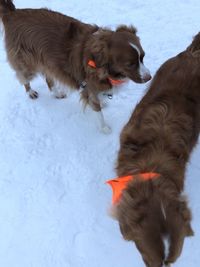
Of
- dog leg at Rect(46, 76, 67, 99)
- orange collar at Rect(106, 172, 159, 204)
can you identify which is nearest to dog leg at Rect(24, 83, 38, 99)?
dog leg at Rect(46, 76, 67, 99)

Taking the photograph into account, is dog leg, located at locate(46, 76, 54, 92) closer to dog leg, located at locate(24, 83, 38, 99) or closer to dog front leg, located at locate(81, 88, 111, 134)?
dog leg, located at locate(24, 83, 38, 99)

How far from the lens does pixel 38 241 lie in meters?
3.57

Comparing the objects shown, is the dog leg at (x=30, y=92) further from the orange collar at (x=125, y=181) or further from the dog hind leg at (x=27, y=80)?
the orange collar at (x=125, y=181)

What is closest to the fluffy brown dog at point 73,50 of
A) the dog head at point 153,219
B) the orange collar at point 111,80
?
the orange collar at point 111,80

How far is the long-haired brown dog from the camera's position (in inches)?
79.7

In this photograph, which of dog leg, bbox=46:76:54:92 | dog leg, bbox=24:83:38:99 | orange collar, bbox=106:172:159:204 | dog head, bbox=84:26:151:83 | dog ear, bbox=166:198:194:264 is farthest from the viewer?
dog leg, bbox=24:83:38:99

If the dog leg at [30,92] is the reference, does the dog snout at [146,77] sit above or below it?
above

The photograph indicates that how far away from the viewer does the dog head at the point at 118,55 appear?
3373 mm

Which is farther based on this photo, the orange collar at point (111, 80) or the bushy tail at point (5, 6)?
the bushy tail at point (5, 6)

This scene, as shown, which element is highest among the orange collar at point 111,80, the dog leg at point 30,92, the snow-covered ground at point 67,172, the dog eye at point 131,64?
the dog eye at point 131,64

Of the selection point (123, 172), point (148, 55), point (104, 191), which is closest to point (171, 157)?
point (123, 172)

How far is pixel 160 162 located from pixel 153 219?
0.56 meters

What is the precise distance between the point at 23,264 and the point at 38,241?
0.25 m

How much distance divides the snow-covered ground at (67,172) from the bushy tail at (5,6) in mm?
1106
